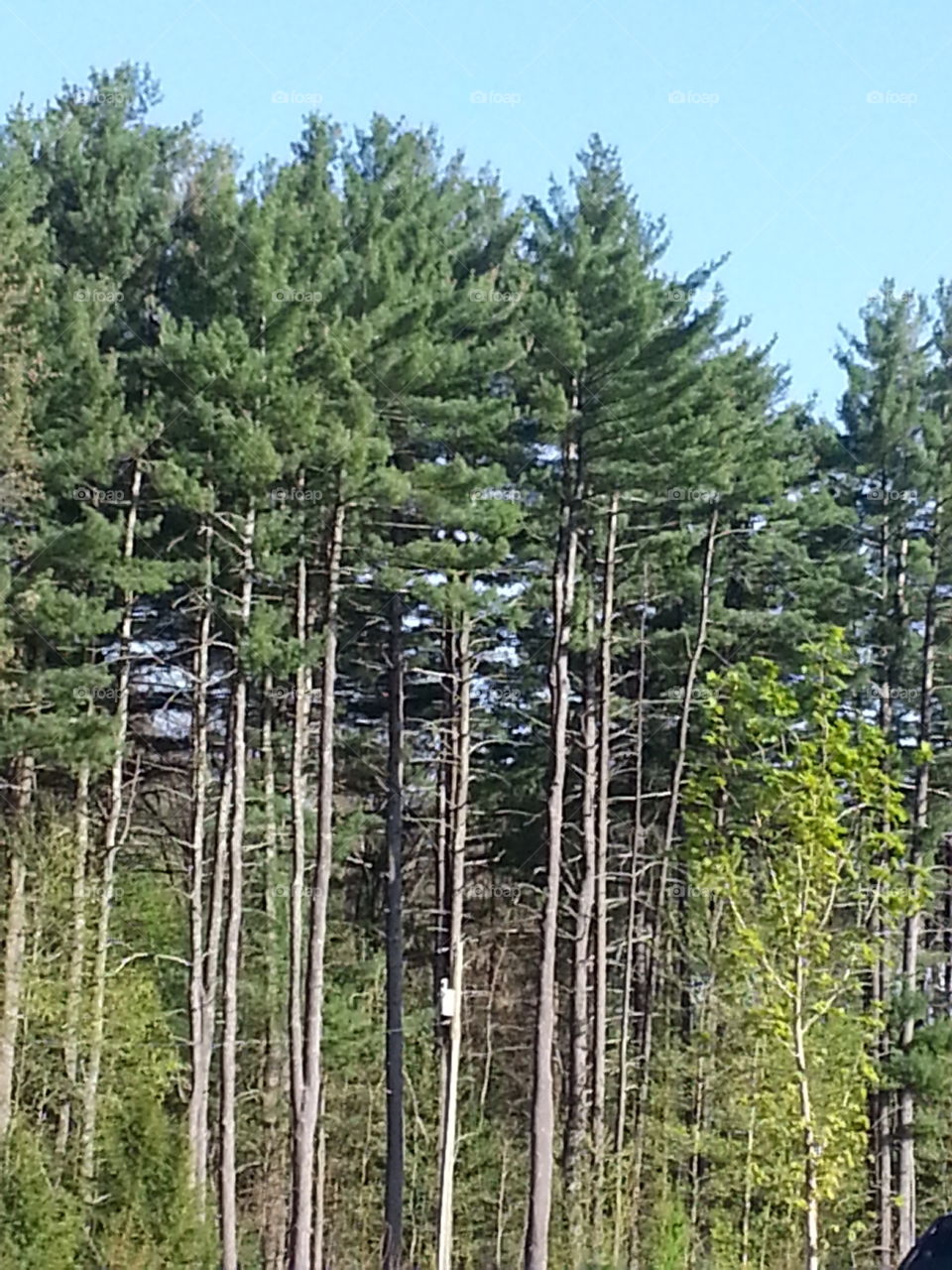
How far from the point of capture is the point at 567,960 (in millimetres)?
32625

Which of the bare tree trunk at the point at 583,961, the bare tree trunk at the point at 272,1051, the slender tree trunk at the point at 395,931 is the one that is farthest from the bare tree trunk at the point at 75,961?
the bare tree trunk at the point at 583,961

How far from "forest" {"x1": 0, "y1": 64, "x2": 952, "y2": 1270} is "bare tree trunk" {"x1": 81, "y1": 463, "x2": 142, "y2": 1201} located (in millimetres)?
105

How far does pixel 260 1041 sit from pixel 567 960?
22.2ft

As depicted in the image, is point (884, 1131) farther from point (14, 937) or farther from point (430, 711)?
point (14, 937)

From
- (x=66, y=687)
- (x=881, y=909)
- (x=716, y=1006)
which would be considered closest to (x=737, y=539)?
(x=716, y=1006)

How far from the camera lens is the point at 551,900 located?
2327 centimetres

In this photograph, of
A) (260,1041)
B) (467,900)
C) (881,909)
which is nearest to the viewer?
(881,909)

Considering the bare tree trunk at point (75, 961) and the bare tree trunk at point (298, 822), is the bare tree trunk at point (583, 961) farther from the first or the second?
the bare tree trunk at point (75, 961)

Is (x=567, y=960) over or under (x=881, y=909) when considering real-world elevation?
under

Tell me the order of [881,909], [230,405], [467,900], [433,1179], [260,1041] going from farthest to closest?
[467,900], [433,1179], [260,1041], [230,405], [881,909]

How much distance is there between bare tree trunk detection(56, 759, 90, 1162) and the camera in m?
21.7

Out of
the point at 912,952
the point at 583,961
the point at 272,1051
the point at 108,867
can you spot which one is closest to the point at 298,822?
the point at 108,867

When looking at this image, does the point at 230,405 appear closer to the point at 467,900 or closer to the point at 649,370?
the point at 649,370

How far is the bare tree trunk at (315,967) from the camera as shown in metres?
22.1
